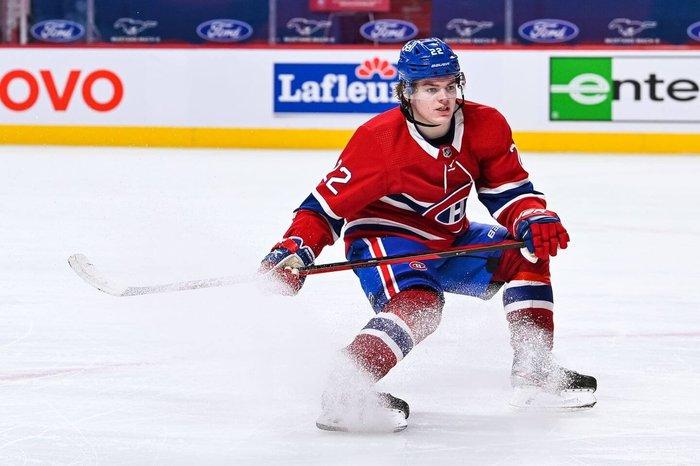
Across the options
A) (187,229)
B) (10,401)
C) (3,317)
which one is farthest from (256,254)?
(10,401)

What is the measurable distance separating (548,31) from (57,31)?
12.2ft

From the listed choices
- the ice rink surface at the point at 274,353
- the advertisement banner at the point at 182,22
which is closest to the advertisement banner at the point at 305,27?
the advertisement banner at the point at 182,22

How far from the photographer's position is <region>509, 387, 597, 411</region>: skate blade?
281cm

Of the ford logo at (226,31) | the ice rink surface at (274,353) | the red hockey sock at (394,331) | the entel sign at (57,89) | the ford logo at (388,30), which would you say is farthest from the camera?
the ford logo at (226,31)

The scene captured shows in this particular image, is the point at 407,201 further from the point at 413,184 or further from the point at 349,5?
the point at 349,5

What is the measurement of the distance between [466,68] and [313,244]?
7.45 m

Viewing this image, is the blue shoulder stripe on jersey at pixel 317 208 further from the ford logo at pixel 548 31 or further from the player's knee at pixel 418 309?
the ford logo at pixel 548 31

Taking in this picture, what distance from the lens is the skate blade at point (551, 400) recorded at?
2811 mm

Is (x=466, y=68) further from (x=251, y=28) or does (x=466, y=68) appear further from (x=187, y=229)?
(x=187, y=229)

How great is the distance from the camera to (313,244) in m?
2.82

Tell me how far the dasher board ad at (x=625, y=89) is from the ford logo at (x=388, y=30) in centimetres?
120

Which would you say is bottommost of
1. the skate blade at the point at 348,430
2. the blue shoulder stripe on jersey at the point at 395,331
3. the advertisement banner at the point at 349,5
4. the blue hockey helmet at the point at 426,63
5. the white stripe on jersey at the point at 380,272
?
the skate blade at the point at 348,430

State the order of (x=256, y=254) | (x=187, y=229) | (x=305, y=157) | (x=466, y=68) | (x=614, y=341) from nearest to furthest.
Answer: (x=614, y=341), (x=256, y=254), (x=187, y=229), (x=305, y=157), (x=466, y=68)

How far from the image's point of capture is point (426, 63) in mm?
2797
